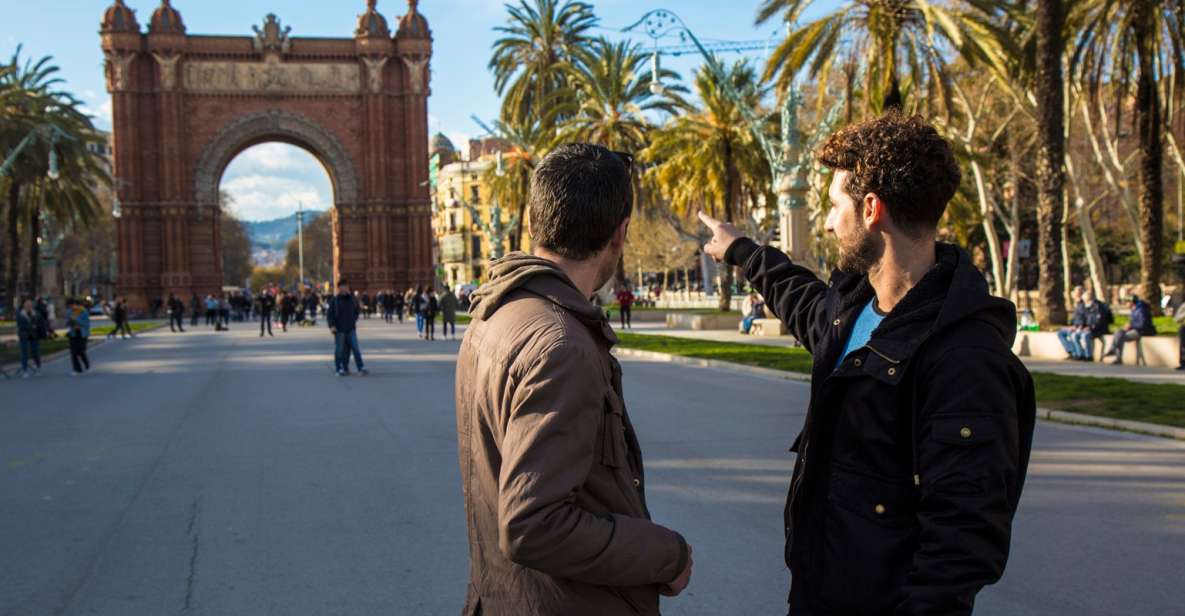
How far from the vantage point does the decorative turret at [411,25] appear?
61469mm

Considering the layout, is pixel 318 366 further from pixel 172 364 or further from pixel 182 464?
pixel 182 464

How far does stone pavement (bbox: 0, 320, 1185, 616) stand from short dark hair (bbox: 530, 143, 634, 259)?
3.12m

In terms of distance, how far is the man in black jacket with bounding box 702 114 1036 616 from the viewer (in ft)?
7.32

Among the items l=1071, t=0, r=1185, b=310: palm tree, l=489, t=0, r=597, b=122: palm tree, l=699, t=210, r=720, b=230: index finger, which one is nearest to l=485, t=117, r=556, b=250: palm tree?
l=489, t=0, r=597, b=122: palm tree

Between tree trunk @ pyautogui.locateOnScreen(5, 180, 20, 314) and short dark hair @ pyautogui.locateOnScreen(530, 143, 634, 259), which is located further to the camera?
tree trunk @ pyautogui.locateOnScreen(5, 180, 20, 314)

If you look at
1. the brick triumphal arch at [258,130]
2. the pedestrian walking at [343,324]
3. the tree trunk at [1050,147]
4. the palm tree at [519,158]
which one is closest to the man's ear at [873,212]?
the pedestrian walking at [343,324]

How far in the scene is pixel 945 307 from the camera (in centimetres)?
234

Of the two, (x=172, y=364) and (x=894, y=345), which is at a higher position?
(x=894, y=345)

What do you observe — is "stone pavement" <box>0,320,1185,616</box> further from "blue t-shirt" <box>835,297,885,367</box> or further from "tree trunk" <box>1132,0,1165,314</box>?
"tree trunk" <box>1132,0,1165,314</box>

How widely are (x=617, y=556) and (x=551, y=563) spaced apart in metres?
0.15

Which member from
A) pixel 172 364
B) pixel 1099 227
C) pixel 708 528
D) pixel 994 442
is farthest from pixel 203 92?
pixel 994 442

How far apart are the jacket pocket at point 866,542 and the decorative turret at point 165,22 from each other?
6320 cm

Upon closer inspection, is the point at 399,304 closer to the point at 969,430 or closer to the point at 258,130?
the point at 258,130

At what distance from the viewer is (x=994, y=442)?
7.32 feet
